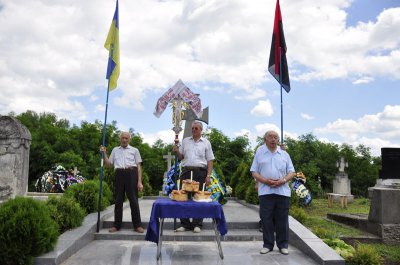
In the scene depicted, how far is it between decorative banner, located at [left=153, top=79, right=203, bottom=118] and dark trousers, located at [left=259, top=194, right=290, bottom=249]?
230 centimetres

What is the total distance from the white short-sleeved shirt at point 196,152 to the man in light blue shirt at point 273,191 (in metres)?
1.11

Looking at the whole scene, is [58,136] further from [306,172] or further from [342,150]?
[342,150]

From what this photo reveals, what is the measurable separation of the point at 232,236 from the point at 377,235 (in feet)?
12.0

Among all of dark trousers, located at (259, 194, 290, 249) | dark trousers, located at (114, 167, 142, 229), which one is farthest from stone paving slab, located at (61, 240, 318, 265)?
dark trousers, located at (114, 167, 142, 229)

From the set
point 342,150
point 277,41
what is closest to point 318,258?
point 277,41

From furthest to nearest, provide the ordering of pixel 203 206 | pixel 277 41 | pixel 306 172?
pixel 306 172
pixel 277 41
pixel 203 206

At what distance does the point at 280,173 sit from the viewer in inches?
Answer: 220

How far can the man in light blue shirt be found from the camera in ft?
18.2

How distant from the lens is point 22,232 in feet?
15.2

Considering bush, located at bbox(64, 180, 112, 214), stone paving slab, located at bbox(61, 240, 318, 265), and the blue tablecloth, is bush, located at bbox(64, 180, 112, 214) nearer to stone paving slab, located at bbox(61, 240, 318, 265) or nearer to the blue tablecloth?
stone paving slab, located at bbox(61, 240, 318, 265)

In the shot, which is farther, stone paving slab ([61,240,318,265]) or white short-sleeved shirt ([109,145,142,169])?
white short-sleeved shirt ([109,145,142,169])

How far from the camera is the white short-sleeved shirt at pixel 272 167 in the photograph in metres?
5.55

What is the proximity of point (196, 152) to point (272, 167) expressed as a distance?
142cm

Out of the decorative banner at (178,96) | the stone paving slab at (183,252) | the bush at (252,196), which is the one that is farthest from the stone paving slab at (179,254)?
the bush at (252,196)
